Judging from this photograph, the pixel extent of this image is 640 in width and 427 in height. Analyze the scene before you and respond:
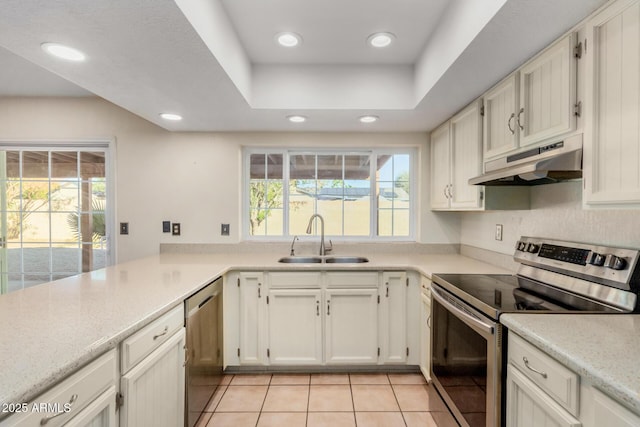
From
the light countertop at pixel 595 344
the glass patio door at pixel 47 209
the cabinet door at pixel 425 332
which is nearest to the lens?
the light countertop at pixel 595 344

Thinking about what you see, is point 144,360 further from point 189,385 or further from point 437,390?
point 437,390

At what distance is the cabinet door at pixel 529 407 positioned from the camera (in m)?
0.87

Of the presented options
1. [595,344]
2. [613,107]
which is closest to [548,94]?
[613,107]

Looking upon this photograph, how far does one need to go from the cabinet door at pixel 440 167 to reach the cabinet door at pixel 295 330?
1.29m

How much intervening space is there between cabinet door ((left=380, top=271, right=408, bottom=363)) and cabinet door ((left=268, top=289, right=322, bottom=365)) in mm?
483

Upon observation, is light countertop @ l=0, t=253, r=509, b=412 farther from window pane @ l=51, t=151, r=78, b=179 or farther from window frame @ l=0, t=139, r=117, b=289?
window pane @ l=51, t=151, r=78, b=179

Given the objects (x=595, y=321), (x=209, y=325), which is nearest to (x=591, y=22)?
(x=595, y=321)

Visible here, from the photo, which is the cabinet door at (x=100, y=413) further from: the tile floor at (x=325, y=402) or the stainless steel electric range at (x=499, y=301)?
the stainless steel electric range at (x=499, y=301)

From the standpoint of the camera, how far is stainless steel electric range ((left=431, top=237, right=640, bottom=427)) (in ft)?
3.77

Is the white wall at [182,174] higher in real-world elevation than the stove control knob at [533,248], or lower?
higher

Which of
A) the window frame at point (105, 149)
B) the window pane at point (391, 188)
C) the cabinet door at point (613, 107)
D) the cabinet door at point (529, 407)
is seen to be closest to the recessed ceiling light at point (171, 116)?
the window frame at point (105, 149)

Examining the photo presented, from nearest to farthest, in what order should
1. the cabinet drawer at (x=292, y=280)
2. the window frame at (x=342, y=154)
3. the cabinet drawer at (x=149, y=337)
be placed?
1. the cabinet drawer at (x=149, y=337)
2. the cabinet drawer at (x=292, y=280)
3. the window frame at (x=342, y=154)

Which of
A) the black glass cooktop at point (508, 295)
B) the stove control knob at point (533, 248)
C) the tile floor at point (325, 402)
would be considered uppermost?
→ the stove control knob at point (533, 248)

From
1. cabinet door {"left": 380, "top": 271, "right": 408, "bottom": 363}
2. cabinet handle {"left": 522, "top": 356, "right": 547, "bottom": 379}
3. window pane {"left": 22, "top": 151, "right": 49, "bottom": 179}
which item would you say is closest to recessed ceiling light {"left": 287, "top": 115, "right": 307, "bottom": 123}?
cabinet door {"left": 380, "top": 271, "right": 408, "bottom": 363}
